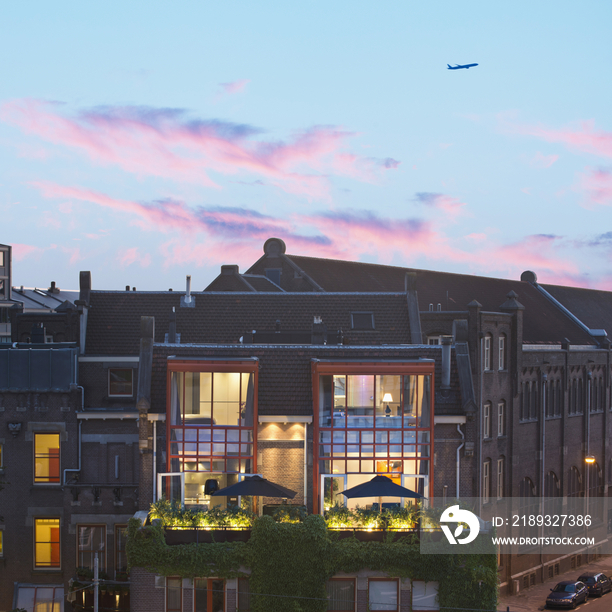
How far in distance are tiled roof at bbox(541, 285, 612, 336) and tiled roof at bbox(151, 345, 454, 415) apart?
45267 mm

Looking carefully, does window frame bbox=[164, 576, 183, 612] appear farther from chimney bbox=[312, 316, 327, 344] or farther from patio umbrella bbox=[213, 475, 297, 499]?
chimney bbox=[312, 316, 327, 344]

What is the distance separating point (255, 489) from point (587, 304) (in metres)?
58.3

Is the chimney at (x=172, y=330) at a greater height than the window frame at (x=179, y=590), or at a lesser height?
greater

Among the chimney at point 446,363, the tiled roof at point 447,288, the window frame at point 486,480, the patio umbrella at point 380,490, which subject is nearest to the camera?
the patio umbrella at point 380,490

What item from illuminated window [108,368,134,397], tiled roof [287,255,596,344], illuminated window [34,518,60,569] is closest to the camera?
illuminated window [34,518,60,569]

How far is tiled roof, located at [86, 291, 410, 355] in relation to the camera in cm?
4256

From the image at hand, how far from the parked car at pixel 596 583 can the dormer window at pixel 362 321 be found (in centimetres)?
2239

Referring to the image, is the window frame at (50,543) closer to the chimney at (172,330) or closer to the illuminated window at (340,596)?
the chimney at (172,330)

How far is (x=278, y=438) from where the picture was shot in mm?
32281

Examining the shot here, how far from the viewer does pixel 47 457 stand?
126ft

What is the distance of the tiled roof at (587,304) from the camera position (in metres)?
74.8

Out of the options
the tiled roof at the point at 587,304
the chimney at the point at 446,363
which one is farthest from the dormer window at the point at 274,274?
the chimney at the point at 446,363

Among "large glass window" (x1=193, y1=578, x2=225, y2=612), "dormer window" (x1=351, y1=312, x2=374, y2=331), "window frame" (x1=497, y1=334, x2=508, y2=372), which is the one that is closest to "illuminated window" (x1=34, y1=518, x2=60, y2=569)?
"large glass window" (x1=193, y1=578, x2=225, y2=612)

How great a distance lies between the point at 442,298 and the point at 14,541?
3898 centimetres
